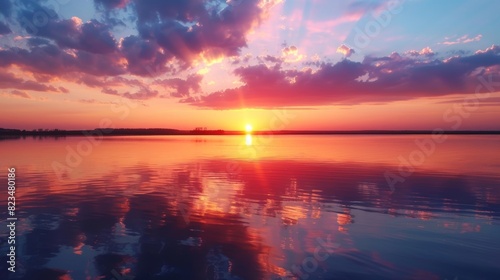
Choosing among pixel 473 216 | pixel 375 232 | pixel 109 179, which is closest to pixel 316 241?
pixel 375 232

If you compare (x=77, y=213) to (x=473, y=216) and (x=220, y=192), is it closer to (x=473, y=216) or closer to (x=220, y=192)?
(x=220, y=192)

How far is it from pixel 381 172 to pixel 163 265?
27749 mm

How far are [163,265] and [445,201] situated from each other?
674 inches

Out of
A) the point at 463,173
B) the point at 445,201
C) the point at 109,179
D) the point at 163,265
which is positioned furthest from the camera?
the point at 463,173

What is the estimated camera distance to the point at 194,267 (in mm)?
10539

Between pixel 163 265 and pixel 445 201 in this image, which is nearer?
pixel 163 265

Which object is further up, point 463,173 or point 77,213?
point 463,173

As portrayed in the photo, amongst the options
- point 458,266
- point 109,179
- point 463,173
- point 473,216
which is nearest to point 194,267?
point 458,266

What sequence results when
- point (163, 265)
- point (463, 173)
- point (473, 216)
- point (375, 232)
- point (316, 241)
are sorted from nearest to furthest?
point (163, 265), point (316, 241), point (375, 232), point (473, 216), point (463, 173)

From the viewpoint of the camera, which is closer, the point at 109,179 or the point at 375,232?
the point at 375,232

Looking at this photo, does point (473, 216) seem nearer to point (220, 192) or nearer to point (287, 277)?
point (287, 277)

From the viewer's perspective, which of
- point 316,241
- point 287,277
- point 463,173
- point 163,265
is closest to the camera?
point 287,277

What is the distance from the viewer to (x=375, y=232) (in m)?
14.2

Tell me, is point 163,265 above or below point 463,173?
below
